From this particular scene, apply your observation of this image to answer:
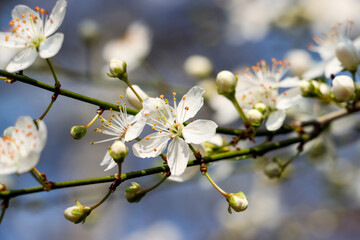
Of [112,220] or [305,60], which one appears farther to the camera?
[112,220]

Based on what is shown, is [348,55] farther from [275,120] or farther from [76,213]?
[76,213]

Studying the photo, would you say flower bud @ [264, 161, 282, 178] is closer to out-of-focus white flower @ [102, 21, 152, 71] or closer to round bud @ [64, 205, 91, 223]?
round bud @ [64, 205, 91, 223]

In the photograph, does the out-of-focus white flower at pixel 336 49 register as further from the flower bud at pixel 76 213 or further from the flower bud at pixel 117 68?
the flower bud at pixel 76 213

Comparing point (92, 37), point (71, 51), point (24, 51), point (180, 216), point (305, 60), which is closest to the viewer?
point (24, 51)

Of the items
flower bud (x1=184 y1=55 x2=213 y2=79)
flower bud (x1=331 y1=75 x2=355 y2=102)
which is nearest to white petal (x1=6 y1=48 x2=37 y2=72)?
flower bud (x1=331 y1=75 x2=355 y2=102)

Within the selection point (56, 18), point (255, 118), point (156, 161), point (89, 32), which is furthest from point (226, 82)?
point (89, 32)

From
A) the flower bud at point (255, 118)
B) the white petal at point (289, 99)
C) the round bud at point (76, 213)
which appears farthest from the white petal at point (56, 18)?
the white petal at point (289, 99)

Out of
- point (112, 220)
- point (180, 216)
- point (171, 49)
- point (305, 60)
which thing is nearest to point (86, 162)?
point (112, 220)

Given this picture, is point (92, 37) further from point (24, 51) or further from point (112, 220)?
point (112, 220)
